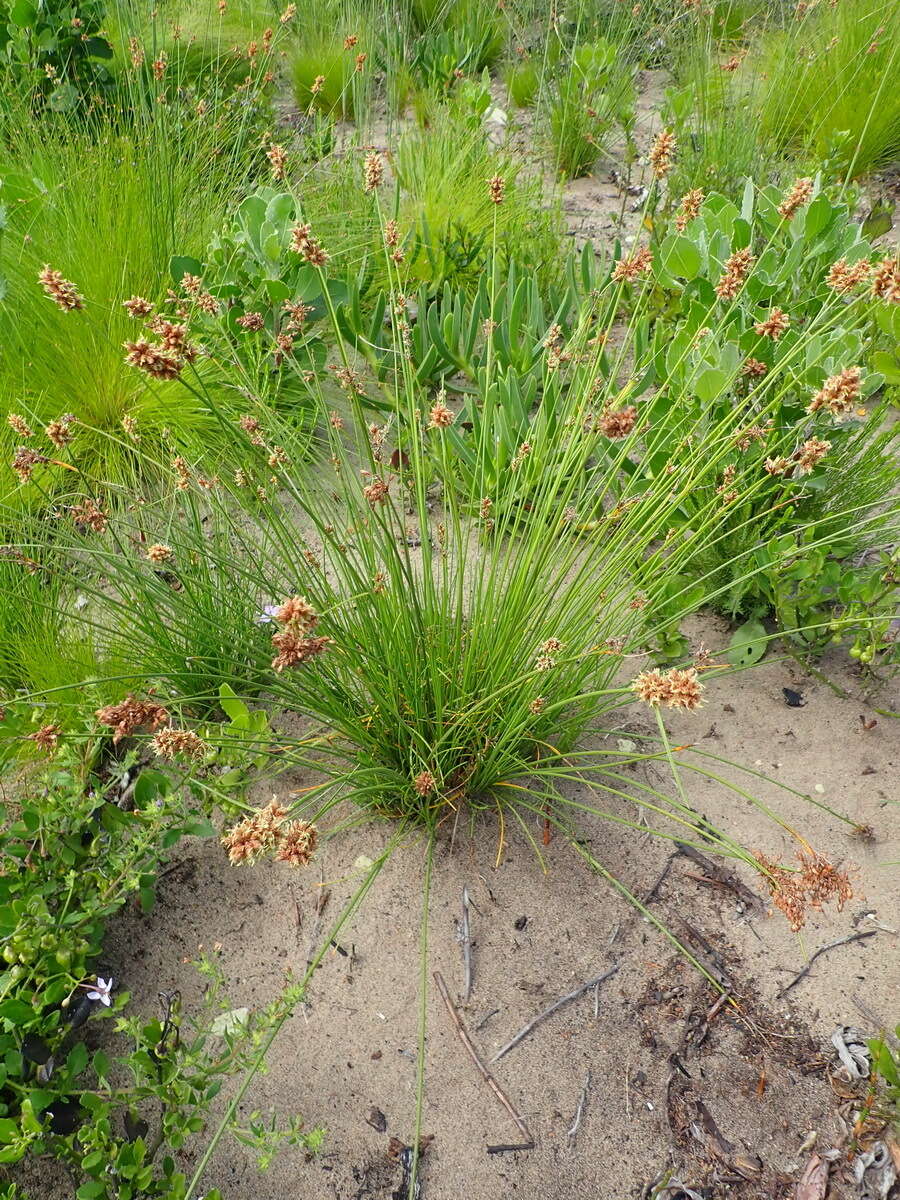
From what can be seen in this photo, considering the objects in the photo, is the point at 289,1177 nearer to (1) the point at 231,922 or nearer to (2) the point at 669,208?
(1) the point at 231,922

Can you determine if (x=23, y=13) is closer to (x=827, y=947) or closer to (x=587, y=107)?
(x=587, y=107)

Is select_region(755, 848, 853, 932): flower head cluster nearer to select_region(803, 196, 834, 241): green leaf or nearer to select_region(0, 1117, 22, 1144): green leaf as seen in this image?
select_region(0, 1117, 22, 1144): green leaf

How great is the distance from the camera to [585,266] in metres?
2.88

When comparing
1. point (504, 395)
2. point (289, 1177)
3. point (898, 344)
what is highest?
point (898, 344)

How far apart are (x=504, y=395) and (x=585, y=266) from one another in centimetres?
85

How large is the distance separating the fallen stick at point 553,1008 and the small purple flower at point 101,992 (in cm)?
71

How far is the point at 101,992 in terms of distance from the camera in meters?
1.47

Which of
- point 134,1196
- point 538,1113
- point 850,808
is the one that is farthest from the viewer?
point 850,808

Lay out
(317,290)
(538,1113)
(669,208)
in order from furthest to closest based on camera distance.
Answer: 1. (669,208)
2. (317,290)
3. (538,1113)

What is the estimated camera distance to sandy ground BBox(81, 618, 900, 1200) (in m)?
1.40

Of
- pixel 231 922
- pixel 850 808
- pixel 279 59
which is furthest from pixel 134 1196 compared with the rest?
pixel 279 59

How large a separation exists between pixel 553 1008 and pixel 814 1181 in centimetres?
49

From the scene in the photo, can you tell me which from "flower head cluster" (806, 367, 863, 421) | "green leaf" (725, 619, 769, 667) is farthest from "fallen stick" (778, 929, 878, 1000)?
"flower head cluster" (806, 367, 863, 421)

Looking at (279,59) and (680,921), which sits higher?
(279,59)
